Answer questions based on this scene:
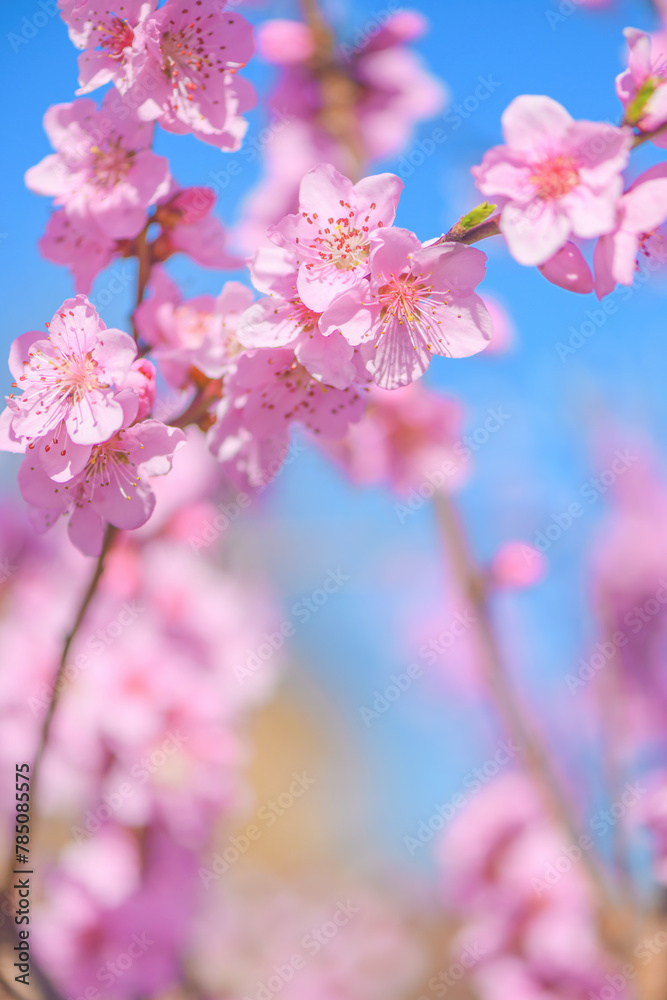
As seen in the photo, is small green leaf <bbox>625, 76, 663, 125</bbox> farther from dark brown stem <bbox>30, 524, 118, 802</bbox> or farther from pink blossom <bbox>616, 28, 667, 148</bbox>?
dark brown stem <bbox>30, 524, 118, 802</bbox>

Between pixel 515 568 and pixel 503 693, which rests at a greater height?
pixel 515 568

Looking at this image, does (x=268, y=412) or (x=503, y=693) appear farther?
(x=503, y=693)

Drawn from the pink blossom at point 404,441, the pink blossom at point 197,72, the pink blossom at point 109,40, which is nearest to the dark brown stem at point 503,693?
the pink blossom at point 404,441

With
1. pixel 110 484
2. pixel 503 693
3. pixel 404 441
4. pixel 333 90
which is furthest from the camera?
pixel 404 441

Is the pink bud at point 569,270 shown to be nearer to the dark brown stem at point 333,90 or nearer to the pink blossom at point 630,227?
the pink blossom at point 630,227

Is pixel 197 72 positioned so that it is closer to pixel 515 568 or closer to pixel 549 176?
pixel 549 176

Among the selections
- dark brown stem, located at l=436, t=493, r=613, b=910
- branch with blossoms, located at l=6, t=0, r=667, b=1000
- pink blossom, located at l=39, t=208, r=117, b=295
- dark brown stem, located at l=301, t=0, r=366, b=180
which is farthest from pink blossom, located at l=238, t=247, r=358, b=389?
dark brown stem, located at l=301, t=0, r=366, b=180

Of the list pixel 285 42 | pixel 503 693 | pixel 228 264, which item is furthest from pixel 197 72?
pixel 503 693
